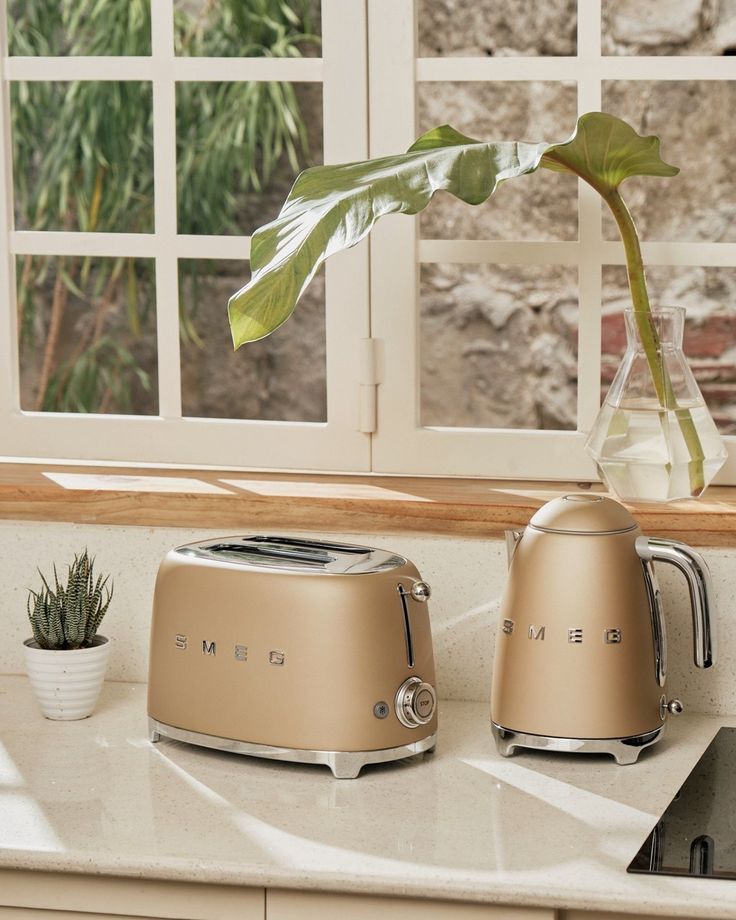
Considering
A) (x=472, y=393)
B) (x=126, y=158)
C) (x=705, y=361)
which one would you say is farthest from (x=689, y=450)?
(x=126, y=158)

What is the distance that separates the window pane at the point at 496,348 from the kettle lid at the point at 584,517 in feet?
7.04

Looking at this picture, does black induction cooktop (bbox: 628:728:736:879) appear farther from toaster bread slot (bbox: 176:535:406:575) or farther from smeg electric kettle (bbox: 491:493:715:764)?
toaster bread slot (bbox: 176:535:406:575)

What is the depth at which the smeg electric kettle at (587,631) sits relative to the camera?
1.23m

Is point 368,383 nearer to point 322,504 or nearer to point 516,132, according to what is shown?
point 322,504

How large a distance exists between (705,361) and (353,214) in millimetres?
1897

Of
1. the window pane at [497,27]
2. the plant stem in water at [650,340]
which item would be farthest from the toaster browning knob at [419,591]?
the window pane at [497,27]

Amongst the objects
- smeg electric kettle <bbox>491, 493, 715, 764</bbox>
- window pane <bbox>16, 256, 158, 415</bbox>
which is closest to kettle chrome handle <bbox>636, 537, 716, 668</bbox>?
smeg electric kettle <bbox>491, 493, 715, 764</bbox>

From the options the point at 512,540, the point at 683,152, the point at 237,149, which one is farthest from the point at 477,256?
the point at 237,149

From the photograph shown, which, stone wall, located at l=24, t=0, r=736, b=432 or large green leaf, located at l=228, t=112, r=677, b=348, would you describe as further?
stone wall, located at l=24, t=0, r=736, b=432

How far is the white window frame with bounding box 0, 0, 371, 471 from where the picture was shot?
1613 millimetres

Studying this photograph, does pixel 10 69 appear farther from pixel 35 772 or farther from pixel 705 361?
pixel 705 361

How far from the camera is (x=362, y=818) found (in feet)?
3.73

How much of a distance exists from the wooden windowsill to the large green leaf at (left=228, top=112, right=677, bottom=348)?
34cm

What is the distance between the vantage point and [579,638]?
4.02 ft
